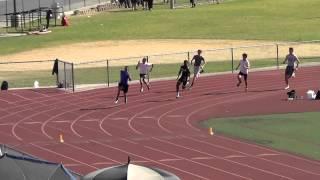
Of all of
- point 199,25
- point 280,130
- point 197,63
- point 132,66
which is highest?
point 199,25

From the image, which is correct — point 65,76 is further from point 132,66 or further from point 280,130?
point 280,130

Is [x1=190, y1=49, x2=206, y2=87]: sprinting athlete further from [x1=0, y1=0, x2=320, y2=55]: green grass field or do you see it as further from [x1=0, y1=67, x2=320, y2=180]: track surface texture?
[x1=0, y1=0, x2=320, y2=55]: green grass field

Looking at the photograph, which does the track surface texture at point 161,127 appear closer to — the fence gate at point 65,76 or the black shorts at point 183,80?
the black shorts at point 183,80

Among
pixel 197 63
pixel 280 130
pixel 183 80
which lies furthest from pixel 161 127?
pixel 197 63

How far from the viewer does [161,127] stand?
28344 mm

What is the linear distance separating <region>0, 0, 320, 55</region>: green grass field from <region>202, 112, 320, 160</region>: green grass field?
24.0m

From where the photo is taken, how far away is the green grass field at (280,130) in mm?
25141

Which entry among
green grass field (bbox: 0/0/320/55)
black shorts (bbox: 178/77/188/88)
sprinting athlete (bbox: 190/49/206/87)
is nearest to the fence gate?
black shorts (bbox: 178/77/188/88)

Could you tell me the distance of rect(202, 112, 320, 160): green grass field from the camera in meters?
25.1

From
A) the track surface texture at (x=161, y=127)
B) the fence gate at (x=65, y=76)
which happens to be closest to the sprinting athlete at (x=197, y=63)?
the track surface texture at (x=161, y=127)

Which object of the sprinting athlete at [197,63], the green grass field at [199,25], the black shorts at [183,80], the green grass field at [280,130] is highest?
the green grass field at [199,25]

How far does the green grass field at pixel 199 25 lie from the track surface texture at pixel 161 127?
17018mm

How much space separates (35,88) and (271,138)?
13.8 meters

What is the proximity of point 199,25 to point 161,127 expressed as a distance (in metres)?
33.7
